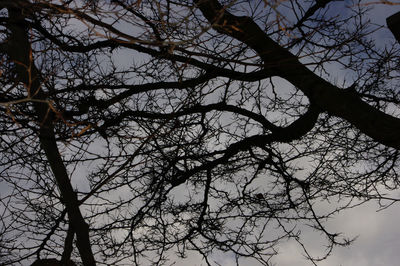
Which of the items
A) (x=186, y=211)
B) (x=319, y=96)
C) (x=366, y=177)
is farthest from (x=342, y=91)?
(x=186, y=211)

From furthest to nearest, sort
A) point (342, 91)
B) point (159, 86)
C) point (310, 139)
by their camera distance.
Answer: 1. point (310, 139)
2. point (159, 86)
3. point (342, 91)

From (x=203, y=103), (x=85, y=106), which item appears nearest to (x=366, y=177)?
(x=203, y=103)

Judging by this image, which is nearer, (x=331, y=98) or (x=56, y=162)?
(x=56, y=162)

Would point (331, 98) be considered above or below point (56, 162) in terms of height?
above

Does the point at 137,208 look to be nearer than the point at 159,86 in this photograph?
No

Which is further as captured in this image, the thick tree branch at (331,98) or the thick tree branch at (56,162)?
the thick tree branch at (331,98)

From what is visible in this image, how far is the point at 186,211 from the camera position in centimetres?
522

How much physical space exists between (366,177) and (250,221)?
1.59 m

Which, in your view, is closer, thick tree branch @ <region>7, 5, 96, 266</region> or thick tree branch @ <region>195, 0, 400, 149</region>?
thick tree branch @ <region>7, 5, 96, 266</region>

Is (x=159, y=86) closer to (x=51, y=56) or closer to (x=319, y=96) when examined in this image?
(x=51, y=56)

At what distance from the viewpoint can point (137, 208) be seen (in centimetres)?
473

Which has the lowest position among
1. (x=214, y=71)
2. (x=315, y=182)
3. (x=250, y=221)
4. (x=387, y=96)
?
(x=250, y=221)

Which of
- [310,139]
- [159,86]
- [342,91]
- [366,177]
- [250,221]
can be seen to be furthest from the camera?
[310,139]

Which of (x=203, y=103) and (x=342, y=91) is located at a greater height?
(x=203, y=103)
